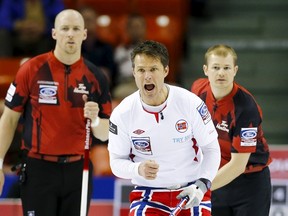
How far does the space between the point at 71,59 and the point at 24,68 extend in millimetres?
350

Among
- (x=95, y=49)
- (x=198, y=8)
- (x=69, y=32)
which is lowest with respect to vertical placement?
(x=69, y=32)

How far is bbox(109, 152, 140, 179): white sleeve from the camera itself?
5.57 metres

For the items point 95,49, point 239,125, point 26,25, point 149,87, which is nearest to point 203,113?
point 149,87

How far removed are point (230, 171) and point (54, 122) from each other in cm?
134

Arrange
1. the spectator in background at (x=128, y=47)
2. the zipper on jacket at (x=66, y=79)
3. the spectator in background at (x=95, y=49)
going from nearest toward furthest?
the zipper on jacket at (x=66, y=79)
the spectator in background at (x=95, y=49)
the spectator in background at (x=128, y=47)

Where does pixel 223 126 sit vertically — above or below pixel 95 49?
below

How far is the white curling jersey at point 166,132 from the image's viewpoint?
18.5ft

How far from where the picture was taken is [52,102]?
6.75 meters

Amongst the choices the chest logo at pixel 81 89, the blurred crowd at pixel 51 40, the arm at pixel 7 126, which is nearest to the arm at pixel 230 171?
the chest logo at pixel 81 89

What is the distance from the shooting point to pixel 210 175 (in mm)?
5730

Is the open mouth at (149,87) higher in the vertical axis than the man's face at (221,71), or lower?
lower

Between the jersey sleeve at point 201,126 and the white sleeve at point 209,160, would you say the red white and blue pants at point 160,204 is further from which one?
the jersey sleeve at point 201,126

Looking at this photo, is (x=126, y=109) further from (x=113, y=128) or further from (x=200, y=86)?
(x=200, y=86)

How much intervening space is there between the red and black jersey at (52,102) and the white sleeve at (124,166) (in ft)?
3.49
